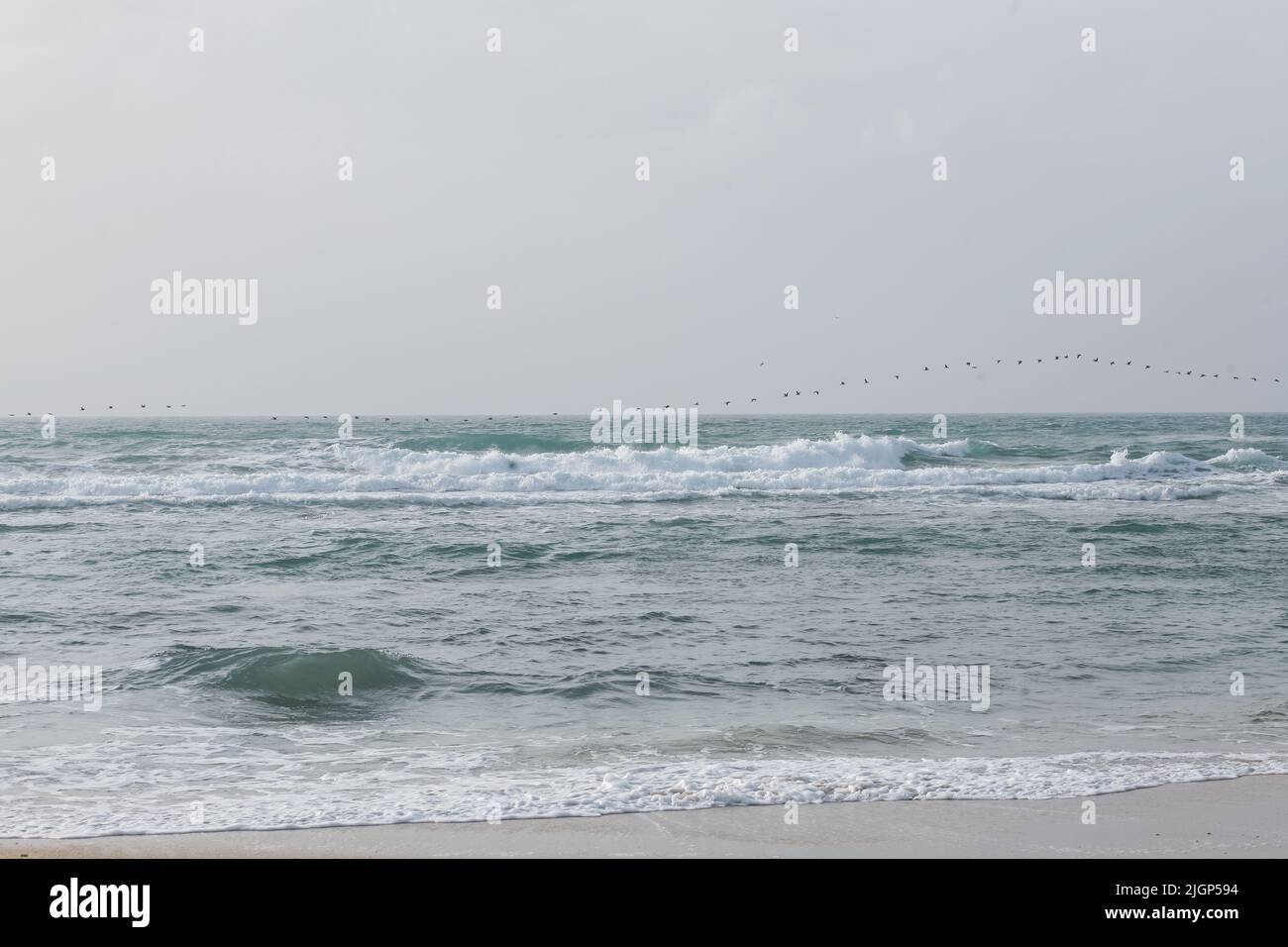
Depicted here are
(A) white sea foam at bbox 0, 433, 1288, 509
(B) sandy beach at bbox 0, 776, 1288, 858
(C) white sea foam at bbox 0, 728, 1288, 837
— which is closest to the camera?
(B) sandy beach at bbox 0, 776, 1288, 858

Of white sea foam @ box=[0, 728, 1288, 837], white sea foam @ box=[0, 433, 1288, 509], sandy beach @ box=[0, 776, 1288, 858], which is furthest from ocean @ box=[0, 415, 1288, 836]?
white sea foam @ box=[0, 433, 1288, 509]

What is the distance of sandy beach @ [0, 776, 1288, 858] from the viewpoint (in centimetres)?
545

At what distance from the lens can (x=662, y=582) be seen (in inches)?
585

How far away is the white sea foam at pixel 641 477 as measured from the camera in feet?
90.8

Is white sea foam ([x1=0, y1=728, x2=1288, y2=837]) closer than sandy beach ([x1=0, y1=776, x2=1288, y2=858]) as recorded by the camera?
No

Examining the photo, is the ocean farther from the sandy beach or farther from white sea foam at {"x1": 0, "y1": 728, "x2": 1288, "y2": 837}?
the sandy beach

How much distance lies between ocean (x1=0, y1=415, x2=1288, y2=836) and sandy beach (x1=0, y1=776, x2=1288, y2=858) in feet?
0.67

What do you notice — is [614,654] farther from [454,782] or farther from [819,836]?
[819,836]

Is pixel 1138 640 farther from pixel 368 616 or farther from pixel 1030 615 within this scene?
pixel 368 616

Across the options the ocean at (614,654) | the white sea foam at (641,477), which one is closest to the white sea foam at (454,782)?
the ocean at (614,654)

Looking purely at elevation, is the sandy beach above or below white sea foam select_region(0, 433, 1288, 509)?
below
